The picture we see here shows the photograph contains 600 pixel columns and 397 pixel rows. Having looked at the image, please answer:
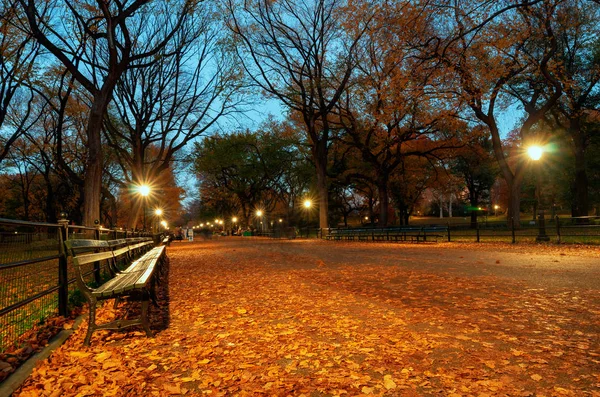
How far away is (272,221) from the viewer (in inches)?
2749

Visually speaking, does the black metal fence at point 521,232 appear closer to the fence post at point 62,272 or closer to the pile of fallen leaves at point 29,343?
the fence post at point 62,272

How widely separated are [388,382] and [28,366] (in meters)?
2.89

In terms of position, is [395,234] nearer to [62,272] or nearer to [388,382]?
[62,272]

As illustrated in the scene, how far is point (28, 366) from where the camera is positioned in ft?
10.5

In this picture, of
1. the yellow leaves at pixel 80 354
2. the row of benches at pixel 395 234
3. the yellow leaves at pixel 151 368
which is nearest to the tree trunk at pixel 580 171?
the row of benches at pixel 395 234

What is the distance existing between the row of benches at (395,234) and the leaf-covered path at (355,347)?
49.0 feet

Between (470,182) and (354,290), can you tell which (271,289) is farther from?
(470,182)

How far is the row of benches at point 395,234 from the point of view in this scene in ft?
70.1

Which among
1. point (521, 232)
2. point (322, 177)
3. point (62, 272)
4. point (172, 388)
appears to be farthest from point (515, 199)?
point (172, 388)

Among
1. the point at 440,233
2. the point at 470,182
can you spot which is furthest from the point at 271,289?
the point at 470,182

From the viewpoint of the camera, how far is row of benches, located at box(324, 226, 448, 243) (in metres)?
21.4

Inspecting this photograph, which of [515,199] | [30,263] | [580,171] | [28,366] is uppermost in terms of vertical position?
[580,171]

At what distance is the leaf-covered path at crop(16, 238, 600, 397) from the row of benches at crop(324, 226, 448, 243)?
14.9m

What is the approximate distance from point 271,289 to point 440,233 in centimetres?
1602
